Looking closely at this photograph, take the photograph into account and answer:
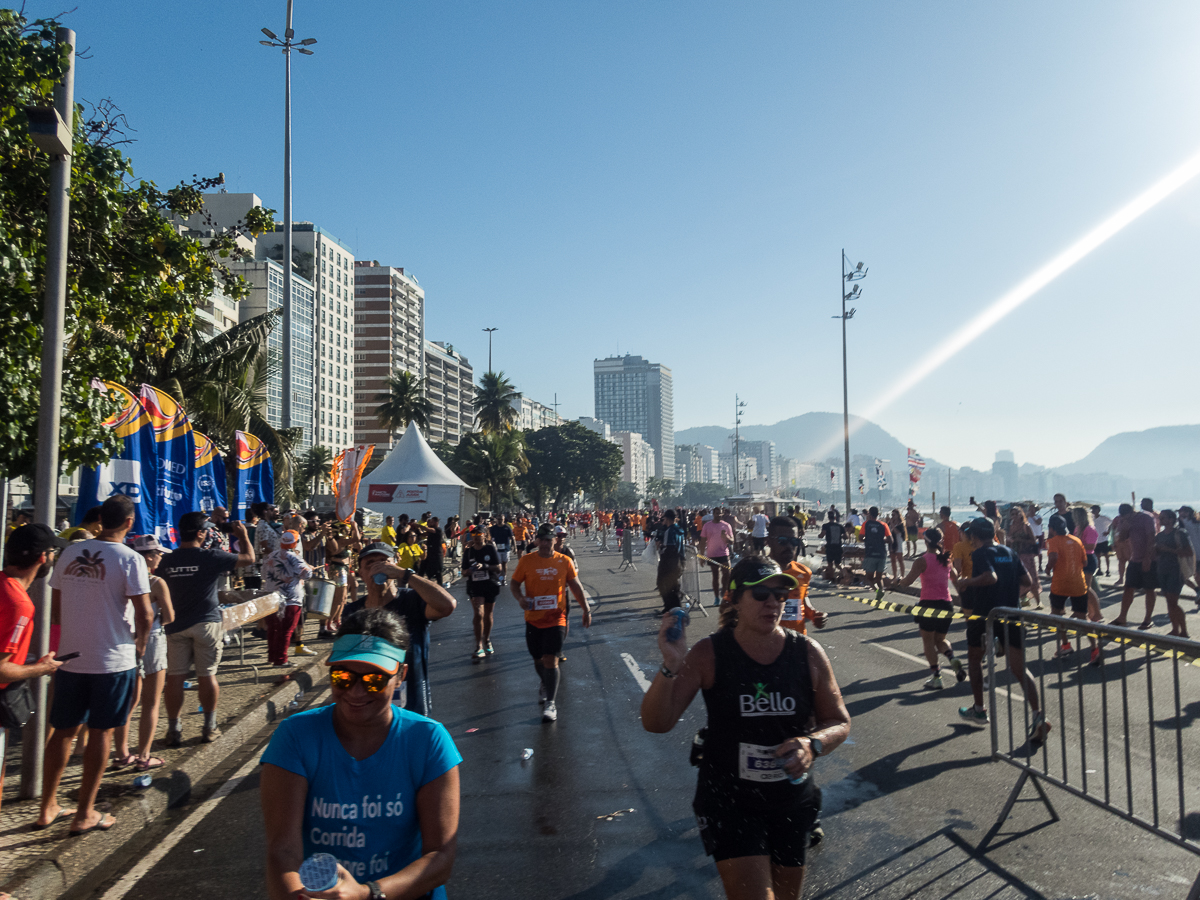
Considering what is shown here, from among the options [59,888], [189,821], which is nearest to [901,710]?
[189,821]

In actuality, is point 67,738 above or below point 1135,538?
below

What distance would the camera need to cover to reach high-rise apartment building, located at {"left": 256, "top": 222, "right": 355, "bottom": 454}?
339 feet

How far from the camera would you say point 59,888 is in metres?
4.05

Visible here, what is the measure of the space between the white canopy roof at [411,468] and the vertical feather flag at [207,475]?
16456 millimetres

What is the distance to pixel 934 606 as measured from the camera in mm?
8578

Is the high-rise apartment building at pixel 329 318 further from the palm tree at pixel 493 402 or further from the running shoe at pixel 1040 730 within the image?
the running shoe at pixel 1040 730

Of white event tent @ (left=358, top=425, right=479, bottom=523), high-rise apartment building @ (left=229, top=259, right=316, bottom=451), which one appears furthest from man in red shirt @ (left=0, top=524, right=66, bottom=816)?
high-rise apartment building @ (left=229, top=259, right=316, bottom=451)

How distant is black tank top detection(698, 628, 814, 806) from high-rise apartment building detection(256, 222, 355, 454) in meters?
100

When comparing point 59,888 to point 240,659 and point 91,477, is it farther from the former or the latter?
point 240,659

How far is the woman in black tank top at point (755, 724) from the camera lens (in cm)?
291

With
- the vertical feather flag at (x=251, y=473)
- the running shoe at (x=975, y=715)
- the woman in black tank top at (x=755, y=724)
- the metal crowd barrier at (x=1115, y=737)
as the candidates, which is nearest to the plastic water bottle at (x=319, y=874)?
the woman in black tank top at (x=755, y=724)

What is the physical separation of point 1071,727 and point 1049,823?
7.76ft

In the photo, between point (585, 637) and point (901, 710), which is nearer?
point (901, 710)

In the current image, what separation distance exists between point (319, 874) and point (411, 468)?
2742 centimetres
